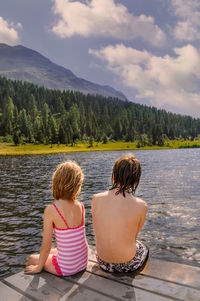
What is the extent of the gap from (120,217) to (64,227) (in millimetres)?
1209

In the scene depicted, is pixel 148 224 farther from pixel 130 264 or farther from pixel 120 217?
pixel 120 217

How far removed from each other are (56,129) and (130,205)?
142 meters

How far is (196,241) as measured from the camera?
10977 mm

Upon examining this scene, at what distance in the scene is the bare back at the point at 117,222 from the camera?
508 cm

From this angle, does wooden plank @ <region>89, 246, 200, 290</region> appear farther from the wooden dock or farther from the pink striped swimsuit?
the pink striped swimsuit

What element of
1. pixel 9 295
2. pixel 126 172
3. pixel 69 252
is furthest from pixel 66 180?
pixel 9 295

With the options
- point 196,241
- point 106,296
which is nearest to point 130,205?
point 106,296

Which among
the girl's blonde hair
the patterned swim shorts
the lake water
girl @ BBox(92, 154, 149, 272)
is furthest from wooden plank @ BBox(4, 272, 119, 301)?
the lake water

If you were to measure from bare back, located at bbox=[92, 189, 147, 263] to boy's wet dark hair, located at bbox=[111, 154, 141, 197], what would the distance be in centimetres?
19

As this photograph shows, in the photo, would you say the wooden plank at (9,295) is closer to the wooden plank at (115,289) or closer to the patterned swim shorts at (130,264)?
the wooden plank at (115,289)

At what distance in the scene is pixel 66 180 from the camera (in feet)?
17.0

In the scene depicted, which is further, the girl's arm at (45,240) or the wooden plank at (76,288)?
the girl's arm at (45,240)

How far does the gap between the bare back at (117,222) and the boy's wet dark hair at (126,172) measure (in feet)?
0.62

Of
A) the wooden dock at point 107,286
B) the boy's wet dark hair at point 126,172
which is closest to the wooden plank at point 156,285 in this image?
the wooden dock at point 107,286
